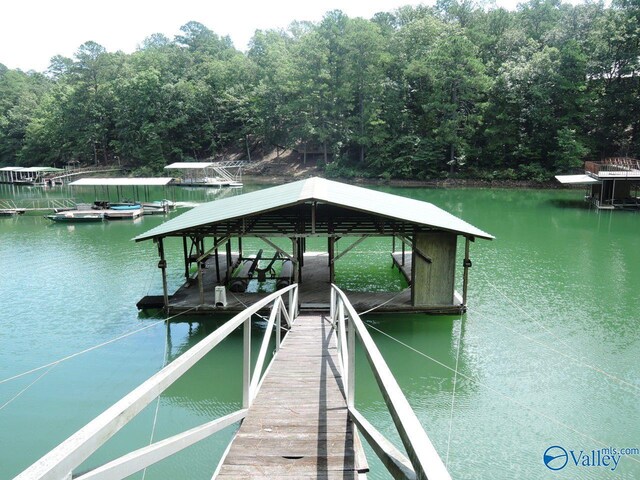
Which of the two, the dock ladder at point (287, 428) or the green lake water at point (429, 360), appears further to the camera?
the green lake water at point (429, 360)

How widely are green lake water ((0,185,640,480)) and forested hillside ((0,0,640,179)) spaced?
2618cm

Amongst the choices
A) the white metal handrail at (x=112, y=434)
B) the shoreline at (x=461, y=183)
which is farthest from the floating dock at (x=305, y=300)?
the shoreline at (x=461, y=183)

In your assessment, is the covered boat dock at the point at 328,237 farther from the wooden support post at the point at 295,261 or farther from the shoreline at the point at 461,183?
the shoreline at the point at 461,183

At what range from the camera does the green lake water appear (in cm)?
759

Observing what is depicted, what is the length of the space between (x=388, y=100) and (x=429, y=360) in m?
41.9

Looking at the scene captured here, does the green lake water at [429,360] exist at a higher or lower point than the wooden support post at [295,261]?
lower

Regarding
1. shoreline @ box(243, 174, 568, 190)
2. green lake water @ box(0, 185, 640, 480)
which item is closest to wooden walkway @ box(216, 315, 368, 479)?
green lake water @ box(0, 185, 640, 480)

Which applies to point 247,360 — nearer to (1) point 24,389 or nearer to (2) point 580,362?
(1) point 24,389

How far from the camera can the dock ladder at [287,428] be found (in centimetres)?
188

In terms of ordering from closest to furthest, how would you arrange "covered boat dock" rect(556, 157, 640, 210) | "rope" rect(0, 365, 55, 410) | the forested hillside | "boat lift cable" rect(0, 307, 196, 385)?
"rope" rect(0, 365, 55, 410), "boat lift cable" rect(0, 307, 196, 385), "covered boat dock" rect(556, 157, 640, 210), the forested hillside

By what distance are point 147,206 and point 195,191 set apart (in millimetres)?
12679

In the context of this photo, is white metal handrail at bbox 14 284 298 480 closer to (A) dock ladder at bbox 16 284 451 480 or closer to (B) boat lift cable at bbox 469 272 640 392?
(A) dock ladder at bbox 16 284 451 480

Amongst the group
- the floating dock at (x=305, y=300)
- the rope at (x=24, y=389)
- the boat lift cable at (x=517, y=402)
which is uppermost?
the floating dock at (x=305, y=300)

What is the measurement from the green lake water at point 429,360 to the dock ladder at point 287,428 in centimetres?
226
